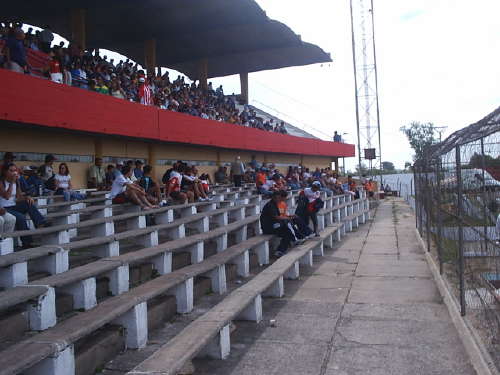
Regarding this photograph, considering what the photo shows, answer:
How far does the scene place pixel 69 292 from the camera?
13.5 feet

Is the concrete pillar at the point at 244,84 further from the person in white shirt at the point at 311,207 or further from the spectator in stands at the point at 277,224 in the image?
the spectator in stands at the point at 277,224

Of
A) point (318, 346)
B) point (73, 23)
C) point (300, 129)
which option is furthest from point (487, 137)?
point (300, 129)

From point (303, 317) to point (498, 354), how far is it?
2.11 metres

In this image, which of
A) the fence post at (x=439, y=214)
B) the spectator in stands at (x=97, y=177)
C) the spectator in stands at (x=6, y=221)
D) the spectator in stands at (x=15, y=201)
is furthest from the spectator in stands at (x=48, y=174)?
the fence post at (x=439, y=214)

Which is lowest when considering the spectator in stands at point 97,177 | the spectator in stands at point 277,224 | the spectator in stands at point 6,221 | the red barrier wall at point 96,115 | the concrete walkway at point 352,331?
the concrete walkway at point 352,331

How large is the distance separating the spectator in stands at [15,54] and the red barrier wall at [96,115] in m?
0.29

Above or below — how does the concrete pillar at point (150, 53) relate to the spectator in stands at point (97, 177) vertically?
above

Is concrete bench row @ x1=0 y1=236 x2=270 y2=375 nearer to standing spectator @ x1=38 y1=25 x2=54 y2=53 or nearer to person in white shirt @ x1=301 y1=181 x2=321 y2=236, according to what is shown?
person in white shirt @ x1=301 y1=181 x2=321 y2=236

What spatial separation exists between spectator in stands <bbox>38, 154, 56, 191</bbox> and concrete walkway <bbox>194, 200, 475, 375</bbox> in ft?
15.5

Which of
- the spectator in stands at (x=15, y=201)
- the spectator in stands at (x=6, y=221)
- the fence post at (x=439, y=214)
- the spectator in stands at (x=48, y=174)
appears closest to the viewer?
the spectator in stands at (x=6, y=221)

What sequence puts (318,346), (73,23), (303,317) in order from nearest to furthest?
(318,346), (303,317), (73,23)

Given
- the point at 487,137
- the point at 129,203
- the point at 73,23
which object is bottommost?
the point at 129,203

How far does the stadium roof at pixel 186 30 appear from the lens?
62.2 feet

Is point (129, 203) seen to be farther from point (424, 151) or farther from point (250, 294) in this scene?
point (424, 151)
